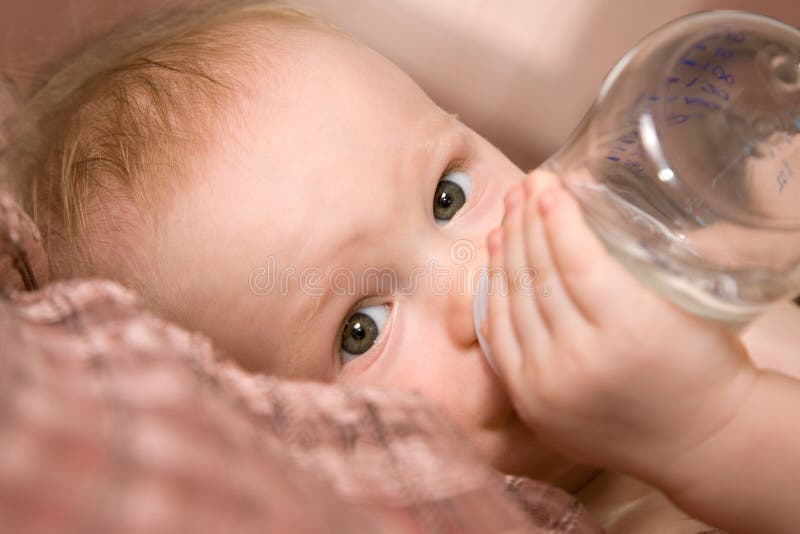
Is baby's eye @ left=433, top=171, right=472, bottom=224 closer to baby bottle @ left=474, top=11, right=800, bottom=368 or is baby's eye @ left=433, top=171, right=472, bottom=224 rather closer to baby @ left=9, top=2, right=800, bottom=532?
baby @ left=9, top=2, right=800, bottom=532

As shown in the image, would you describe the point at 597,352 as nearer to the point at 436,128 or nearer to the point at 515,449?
the point at 515,449

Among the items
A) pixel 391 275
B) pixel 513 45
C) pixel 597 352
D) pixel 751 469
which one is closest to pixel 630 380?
pixel 597 352

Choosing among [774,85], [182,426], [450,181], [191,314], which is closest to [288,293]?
[191,314]

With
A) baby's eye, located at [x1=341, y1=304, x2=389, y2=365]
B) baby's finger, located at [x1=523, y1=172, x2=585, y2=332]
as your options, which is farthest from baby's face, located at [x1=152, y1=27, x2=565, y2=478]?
baby's finger, located at [x1=523, y1=172, x2=585, y2=332]

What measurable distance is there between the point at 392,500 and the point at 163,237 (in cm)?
37

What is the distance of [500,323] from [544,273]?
71mm

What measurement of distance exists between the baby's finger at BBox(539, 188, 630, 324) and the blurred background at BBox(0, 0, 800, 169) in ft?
2.19

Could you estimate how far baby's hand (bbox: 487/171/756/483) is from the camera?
575 millimetres

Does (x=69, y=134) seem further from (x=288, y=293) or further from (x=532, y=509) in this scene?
(x=532, y=509)

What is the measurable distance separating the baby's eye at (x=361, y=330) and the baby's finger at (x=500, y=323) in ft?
0.44

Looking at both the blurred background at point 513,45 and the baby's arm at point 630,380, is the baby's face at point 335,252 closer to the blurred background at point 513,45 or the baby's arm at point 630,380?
the baby's arm at point 630,380

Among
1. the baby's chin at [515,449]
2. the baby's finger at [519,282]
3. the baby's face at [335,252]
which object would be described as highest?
the baby's finger at [519,282]

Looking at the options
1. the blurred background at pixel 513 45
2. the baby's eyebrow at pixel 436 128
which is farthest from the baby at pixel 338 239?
the blurred background at pixel 513 45

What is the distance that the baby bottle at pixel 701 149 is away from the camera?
0.65 meters
